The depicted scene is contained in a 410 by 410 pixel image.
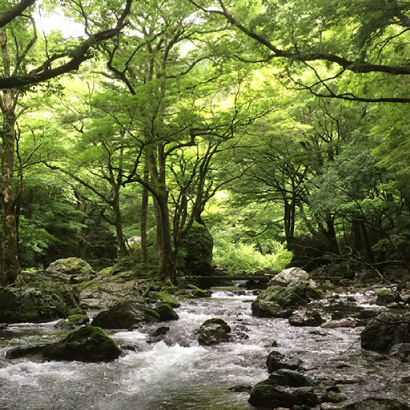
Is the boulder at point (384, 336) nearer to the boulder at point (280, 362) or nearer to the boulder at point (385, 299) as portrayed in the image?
the boulder at point (280, 362)

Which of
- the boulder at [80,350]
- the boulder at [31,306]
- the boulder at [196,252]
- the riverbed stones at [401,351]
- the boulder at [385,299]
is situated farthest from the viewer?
the boulder at [196,252]

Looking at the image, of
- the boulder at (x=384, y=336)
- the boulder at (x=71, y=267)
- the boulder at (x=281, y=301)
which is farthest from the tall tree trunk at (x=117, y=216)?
the boulder at (x=384, y=336)

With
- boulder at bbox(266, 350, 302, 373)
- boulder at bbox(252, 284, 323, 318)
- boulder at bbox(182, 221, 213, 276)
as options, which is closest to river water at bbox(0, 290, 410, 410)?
boulder at bbox(266, 350, 302, 373)

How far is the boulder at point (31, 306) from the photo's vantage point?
30.0 feet

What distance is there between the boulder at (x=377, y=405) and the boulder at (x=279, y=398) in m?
0.40

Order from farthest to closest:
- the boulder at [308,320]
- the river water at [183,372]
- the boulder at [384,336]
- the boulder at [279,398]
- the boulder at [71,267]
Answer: the boulder at [71,267]
the boulder at [308,320]
the boulder at [384,336]
the river water at [183,372]
the boulder at [279,398]

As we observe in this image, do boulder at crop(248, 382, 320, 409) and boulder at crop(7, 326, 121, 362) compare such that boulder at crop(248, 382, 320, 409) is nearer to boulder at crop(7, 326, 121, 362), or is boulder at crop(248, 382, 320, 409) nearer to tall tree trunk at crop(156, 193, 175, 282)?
boulder at crop(7, 326, 121, 362)

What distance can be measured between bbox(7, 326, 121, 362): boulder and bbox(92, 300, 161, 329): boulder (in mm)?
2270

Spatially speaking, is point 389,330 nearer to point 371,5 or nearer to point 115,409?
point 115,409

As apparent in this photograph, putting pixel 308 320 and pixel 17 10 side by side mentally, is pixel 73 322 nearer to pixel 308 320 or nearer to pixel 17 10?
pixel 308 320

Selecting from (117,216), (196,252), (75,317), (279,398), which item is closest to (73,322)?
(75,317)

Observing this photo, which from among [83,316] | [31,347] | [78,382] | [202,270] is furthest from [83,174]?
[78,382]

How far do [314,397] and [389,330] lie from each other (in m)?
3.09

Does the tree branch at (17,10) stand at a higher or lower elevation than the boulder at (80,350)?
higher
